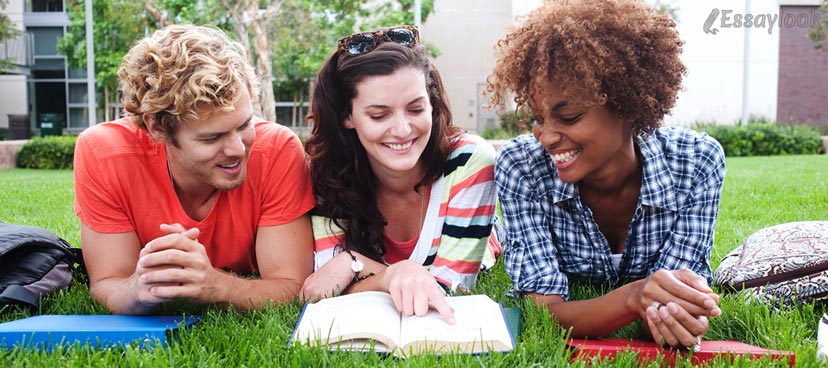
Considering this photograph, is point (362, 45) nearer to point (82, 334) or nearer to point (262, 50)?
point (82, 334)

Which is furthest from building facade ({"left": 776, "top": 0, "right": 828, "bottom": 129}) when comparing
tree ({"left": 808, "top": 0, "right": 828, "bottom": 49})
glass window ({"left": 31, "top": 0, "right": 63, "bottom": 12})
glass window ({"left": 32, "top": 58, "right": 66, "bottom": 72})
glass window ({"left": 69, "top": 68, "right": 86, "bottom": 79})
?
glass window ({"left": 31, "top": 0, "right": 63, "bottom": 12})

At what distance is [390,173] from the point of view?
11.1 ft

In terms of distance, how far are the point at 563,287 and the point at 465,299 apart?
427 millimetres

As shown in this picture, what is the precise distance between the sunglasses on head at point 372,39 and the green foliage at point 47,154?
11902 mm

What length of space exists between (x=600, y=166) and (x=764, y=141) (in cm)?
1466

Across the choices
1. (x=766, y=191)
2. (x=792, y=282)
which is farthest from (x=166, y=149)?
(x=766, y=191)

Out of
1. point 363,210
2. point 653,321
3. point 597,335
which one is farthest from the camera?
point 363,210

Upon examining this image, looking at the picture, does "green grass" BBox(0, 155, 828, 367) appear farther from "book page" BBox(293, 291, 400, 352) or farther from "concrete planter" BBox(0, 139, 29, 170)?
"concrete planter" BBox(0, 139, 29, 170)

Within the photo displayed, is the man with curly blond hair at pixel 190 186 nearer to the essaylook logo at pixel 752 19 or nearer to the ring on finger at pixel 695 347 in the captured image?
the ring on finger at pixel 695 347

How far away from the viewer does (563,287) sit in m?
2.73

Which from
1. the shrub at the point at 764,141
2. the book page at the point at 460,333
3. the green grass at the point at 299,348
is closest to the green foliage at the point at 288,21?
the shrub at the point at 764,141

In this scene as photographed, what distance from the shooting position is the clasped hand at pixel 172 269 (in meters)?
2.47

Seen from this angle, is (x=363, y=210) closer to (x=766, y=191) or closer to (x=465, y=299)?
(x=465, y=299)

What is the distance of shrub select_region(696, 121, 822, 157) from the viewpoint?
50.6 ft
